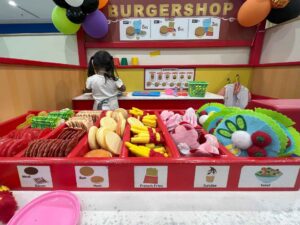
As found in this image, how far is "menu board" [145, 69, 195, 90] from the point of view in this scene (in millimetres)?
2137

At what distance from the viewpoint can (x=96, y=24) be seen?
1.75 metres

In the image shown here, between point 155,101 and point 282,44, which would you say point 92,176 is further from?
point 282,44

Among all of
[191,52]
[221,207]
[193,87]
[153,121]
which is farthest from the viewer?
[191,52]

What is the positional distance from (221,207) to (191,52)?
203 centimetres

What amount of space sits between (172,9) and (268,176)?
2.06 metres

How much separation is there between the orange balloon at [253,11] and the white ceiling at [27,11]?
11.0 feet

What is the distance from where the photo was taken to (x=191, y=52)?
2.12m

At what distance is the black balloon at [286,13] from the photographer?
4.97 ft

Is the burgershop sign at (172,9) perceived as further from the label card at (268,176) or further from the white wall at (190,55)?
the label card at (268,176)

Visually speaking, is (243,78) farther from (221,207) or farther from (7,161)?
(7,161)

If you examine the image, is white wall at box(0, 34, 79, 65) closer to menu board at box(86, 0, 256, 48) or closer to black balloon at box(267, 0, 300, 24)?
menu board at box(86, 0, 256, 48)

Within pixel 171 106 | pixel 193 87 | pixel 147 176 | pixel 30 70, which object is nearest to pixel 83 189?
pixel 147 176

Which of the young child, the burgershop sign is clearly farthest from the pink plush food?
the burgershop sign

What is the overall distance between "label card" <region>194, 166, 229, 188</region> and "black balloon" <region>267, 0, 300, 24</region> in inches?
76.5
